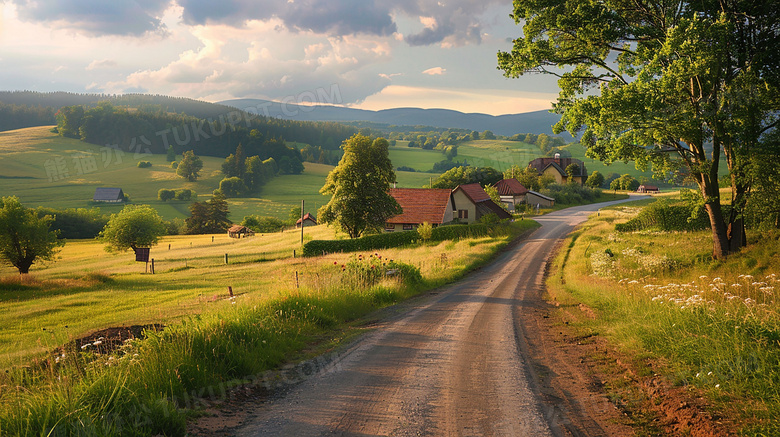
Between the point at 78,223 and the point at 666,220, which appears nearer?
the point at 666,220

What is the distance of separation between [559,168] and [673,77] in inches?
3698

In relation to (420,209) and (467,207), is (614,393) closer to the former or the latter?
(420,209)

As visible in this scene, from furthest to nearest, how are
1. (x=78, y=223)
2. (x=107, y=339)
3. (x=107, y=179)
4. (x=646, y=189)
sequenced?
(x=107, y=179)
(x=646, y=189)
(x=78, y=223)
(x=107, y=339)

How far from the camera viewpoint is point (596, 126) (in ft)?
54.9

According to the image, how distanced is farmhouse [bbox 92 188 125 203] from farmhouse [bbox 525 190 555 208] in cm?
9801

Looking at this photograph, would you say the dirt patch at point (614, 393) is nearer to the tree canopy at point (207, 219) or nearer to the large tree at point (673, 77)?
the large tree at point (673, 77)

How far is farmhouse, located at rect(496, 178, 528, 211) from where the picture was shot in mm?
73125

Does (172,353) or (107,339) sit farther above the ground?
(172,353)

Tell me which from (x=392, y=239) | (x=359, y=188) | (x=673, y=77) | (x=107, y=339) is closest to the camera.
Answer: (x=107, y=339)

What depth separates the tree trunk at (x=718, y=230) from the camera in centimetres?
1781

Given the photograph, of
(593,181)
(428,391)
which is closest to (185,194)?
(593,181)

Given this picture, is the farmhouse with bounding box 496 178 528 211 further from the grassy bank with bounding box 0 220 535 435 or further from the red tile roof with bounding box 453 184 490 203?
the grassy bank with bounding box 0 220 535 435

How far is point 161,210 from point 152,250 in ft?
167

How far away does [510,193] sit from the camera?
241 ft
